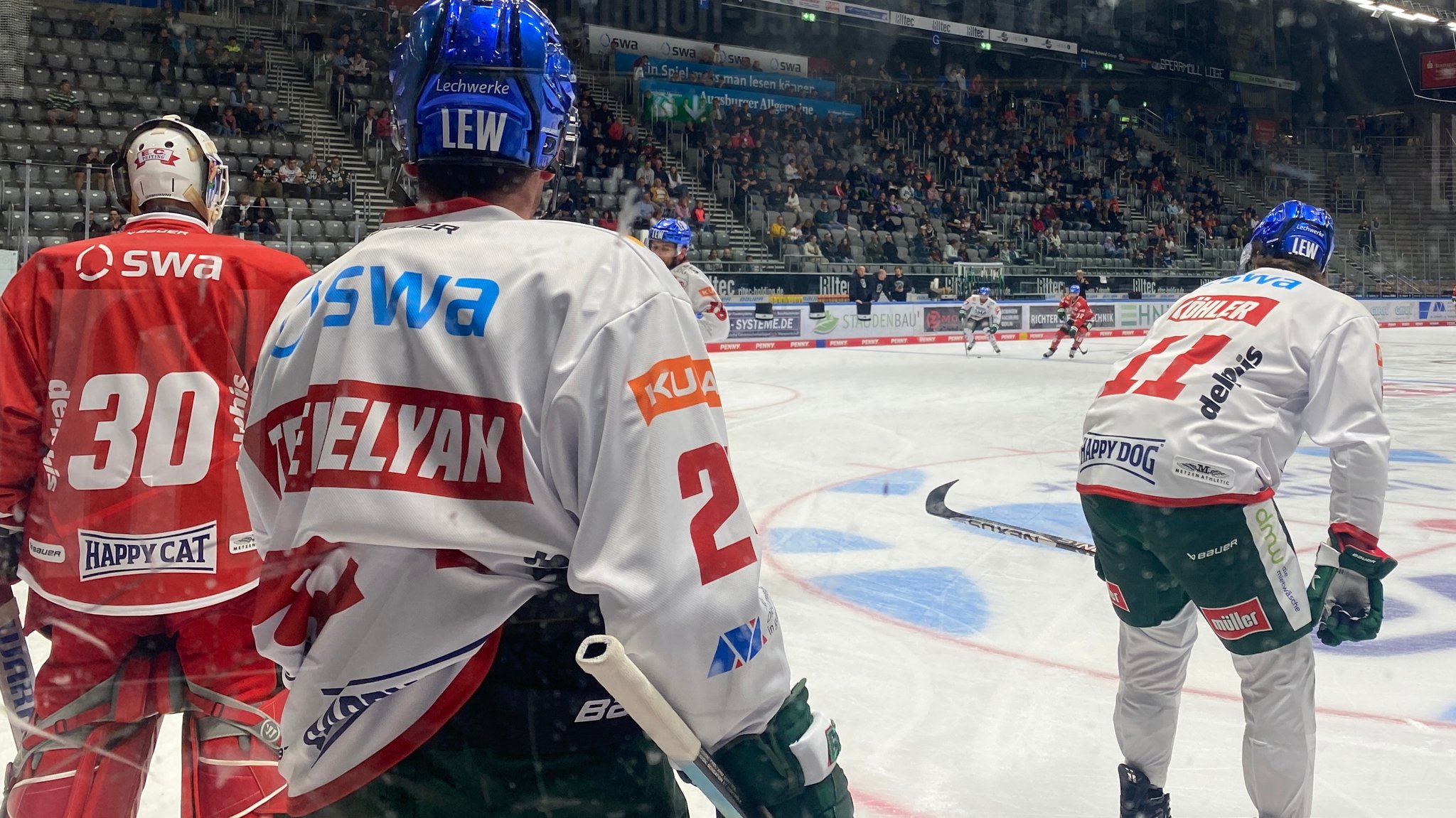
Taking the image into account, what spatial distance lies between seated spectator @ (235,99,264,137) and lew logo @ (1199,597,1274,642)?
52.0 ft

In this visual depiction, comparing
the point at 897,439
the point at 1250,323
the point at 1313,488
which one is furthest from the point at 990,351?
the point at 1250,323

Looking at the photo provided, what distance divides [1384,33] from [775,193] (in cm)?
2290

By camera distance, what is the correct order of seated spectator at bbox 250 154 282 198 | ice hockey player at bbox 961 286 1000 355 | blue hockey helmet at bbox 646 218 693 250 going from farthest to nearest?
ice hockey player at bbox 961 286 1000 355 → seated spectator at bbox 250 154 282 198 → blue hockey helmet at bbox 646 218 693 250

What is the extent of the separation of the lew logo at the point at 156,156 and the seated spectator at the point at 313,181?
516 inches

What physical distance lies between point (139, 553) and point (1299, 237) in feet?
8.69

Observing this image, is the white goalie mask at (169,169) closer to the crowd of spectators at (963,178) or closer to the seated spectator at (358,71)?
the seated spectator at (358,71)

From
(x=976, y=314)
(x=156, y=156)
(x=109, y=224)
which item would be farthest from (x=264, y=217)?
(x=156, y=156)

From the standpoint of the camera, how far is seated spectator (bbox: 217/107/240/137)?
15117 mm

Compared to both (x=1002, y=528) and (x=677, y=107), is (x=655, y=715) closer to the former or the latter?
(x=1002, y=528)

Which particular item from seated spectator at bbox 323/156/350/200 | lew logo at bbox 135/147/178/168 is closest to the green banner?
seated spectator at bbox 323/156/350/200

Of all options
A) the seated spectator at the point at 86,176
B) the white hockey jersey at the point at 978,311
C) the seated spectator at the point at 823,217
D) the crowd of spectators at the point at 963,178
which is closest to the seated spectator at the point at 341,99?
the seated spectator at the point at 86,176

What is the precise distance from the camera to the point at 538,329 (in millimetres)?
1061

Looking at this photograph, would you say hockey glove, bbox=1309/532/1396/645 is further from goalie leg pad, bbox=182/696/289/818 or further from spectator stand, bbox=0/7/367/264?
spectator stand, bbox=0/7/367/264

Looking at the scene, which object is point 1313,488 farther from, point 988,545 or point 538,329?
point 538,329
